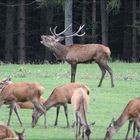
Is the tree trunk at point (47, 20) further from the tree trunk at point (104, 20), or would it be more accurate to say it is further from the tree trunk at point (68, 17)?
the tree trunk at point (68, 17)

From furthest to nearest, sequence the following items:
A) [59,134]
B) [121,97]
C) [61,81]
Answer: [61,81]
[121,97]
[59,134]

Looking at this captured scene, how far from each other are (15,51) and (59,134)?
3209cm

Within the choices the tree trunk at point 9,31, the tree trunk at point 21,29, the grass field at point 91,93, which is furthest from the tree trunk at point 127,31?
the grass field at point 91,93

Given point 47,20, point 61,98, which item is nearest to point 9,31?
point 47,20

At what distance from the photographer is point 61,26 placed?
149 feet

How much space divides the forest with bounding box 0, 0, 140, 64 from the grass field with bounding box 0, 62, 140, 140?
13.7 metres

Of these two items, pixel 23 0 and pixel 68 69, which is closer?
pixel 68 69

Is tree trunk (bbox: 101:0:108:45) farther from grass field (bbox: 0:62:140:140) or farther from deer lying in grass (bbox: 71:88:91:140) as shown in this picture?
deer lying in grass (bbox: 71:88:91:140)

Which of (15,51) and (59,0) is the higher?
(59,0)

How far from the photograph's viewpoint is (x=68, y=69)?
2644cm

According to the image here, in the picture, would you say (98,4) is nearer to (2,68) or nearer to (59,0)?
(59,0)

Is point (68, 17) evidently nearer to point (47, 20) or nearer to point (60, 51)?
point (47, 20)

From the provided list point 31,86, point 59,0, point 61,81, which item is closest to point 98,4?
point 59,0

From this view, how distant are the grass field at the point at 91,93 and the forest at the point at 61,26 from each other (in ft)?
44.9
